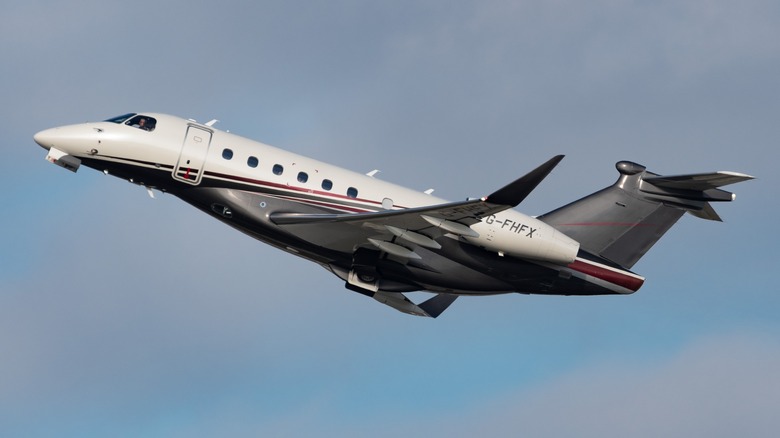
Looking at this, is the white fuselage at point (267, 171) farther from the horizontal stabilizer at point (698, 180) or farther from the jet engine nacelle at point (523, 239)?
the horizontal stabilizer at point (698, 180)

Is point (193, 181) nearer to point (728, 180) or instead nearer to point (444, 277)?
point (444, 277)

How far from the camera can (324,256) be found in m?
32.3

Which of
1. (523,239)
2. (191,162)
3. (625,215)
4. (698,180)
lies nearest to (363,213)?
(523,239)

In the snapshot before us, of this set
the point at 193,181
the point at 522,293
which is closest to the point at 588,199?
the point at 522,293

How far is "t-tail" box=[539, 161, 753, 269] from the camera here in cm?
3347

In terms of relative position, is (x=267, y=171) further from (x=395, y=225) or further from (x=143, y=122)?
(x=395, y=225)

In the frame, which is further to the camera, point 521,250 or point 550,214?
point 550,214

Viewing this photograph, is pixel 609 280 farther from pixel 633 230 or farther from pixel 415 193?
pixel 415 193

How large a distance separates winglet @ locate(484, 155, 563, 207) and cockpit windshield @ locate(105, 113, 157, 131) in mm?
10313

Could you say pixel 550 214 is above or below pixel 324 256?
above

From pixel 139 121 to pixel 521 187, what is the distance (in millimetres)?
11651

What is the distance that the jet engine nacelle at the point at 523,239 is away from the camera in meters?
31.0

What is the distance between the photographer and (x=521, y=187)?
2644 cm

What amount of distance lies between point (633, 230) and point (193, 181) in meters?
12.5
